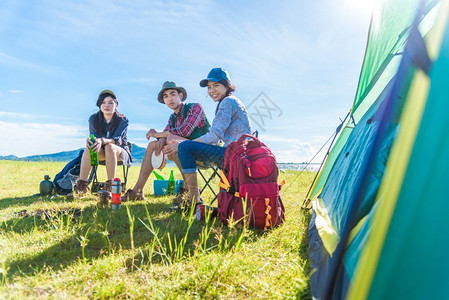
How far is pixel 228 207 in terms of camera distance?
2.72 meters

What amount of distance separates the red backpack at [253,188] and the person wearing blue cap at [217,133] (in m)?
0.63

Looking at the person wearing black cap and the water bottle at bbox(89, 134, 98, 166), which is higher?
the person wearing black cap

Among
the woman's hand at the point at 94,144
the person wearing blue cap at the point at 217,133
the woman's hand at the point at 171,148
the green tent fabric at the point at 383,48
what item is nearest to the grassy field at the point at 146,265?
the person wearing blue cap at the point at 217,133

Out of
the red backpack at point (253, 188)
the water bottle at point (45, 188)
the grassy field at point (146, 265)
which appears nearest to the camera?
the grassy field at point (146, 265)

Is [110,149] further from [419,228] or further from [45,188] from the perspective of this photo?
[419,228]

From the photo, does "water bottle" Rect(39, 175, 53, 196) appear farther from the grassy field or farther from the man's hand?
the grassy field

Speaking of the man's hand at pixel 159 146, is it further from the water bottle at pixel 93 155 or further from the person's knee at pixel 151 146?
the water bottle at pixel 93 155

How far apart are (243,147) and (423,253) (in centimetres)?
195

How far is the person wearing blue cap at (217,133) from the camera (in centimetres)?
337

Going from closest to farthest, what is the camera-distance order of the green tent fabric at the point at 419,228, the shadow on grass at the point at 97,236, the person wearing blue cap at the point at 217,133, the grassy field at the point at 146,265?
1. the green tent fabric at the point at 419,228
2. the grassy field at the point at 146,265
3. the shadow on grass at the point at 97,236
4. the person wearing blue cap at the point at 217,133

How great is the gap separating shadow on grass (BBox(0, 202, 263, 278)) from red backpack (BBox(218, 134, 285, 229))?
0.49 feet

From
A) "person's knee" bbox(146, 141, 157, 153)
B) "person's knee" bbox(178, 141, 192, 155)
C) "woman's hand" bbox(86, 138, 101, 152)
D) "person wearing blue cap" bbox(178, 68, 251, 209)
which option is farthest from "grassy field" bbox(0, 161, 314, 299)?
"woman's hand" bbox(86, 138, 101, 152)

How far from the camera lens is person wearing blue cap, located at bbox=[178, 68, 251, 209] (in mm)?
3373

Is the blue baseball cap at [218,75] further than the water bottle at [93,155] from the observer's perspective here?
No
